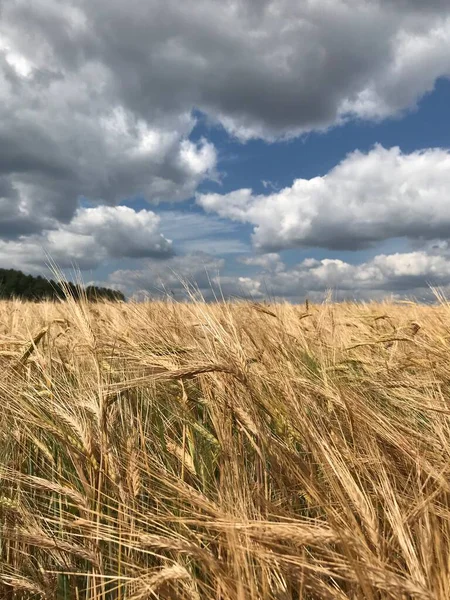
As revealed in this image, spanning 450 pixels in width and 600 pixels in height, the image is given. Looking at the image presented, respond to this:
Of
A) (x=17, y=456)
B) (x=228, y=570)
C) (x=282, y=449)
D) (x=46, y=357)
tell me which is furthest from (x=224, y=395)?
(x=46, y=357)

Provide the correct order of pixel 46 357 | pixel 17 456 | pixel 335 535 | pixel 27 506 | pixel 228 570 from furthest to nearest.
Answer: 1. pixel 46 357
2. pixel 17 456
3. pixel 27 506
4. pixel 228 570
5. pixel 335 535

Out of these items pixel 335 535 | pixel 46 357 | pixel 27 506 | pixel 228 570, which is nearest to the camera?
pixel 335 535

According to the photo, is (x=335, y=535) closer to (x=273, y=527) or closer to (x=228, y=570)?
(x=273, y=527)

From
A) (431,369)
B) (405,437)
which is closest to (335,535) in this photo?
(405,437)

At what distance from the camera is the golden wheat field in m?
0.97

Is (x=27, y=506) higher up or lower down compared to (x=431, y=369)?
lower down

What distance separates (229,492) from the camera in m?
1.12

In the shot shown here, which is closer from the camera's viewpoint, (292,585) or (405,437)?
(292,585)

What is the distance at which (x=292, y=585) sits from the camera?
3.54 feet

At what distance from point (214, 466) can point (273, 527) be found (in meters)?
0.70

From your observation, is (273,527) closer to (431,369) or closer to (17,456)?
(17,456)

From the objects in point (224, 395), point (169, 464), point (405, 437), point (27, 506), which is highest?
point (224, 395)

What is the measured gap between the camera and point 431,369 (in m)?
2.18

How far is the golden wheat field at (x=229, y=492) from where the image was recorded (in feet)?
3.18
